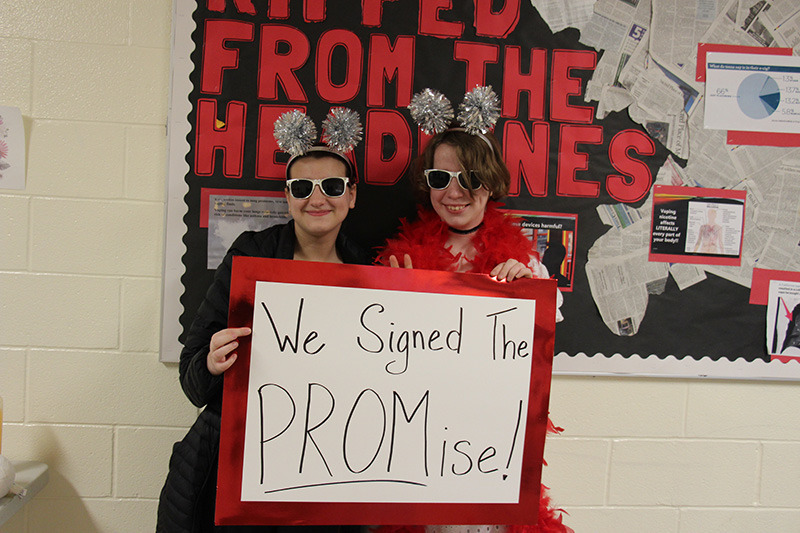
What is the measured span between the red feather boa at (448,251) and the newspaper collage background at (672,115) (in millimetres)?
347

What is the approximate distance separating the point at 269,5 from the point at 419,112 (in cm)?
54

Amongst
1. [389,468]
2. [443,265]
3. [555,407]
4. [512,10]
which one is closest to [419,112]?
[443,265]

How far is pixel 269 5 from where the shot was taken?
4.18ft

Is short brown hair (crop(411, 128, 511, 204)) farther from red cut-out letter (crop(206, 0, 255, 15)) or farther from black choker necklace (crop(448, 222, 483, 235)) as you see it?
red cut-out letter (crop(206, 0, 255, 15))

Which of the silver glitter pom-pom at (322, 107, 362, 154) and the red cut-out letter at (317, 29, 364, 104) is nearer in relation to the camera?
the silver glitter pom-pom at (322, 107, 362, 154)

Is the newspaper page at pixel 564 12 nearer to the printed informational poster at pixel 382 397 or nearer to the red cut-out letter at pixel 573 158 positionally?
the red cut-out letter at pixel 573 158

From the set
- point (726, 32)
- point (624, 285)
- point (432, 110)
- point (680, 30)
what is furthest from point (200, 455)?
point (726, 32)

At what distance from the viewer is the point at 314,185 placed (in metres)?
1.08

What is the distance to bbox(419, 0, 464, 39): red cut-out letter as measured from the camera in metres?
1.31

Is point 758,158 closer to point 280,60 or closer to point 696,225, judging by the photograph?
point 696,225

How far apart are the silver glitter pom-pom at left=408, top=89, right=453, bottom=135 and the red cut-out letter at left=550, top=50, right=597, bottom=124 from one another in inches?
15.4

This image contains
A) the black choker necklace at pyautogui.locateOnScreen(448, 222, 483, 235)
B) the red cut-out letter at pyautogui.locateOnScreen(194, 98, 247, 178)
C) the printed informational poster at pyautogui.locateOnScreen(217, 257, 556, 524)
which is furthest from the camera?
the red cut-out letter at pyautogui.locateOnScreen(194, 98, 247, 178)

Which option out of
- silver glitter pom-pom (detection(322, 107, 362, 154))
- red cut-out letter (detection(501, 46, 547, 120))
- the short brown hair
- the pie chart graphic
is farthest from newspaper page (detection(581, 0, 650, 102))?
silver glitter pom-pom (detection(322, 107, 362, 154))

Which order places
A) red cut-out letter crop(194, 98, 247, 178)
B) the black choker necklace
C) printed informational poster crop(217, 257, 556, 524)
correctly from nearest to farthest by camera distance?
printed informational poster crop(217, 257, 556, 524) → the black choker necklace → red cut-out letter crop(194, 98, 247, 178)
